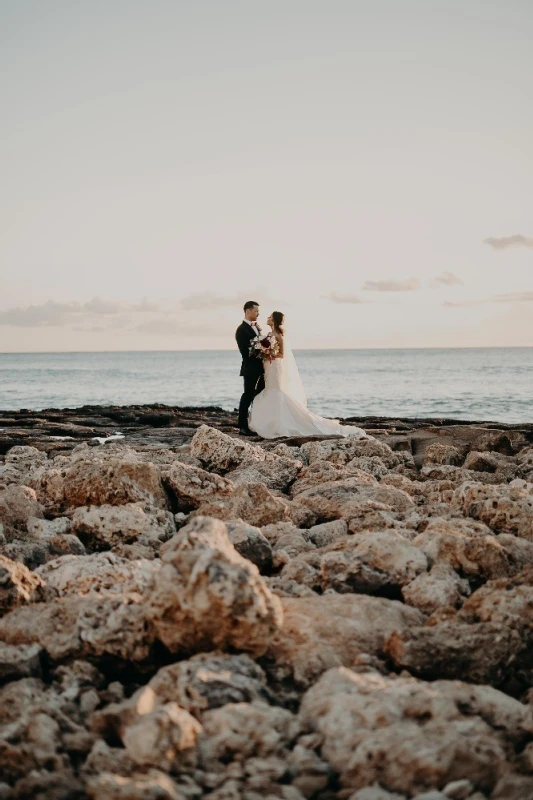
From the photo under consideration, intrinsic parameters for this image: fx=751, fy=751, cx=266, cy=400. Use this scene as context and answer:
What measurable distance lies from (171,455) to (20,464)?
6.26 ft

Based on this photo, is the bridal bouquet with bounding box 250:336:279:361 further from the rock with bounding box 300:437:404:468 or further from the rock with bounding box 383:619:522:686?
the rock with bounding box 383:619:522:686

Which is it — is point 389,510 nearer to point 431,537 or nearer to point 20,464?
point 431,537

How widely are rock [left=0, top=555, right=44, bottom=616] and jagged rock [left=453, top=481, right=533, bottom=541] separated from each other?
3197 millimetres

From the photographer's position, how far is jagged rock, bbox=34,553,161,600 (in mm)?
4031

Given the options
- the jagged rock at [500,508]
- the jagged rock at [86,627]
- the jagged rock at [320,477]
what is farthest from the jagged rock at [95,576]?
the jagged rock at [320,477]

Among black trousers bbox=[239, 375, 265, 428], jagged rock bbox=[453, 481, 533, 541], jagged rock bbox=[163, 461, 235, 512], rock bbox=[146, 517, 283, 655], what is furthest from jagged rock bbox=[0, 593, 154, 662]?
black trousers bbox=[239, 375, 265, 428]

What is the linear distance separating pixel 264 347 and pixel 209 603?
11681 millimetres

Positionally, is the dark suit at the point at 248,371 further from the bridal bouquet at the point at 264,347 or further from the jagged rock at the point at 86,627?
the jagged rock at the point at 86,627

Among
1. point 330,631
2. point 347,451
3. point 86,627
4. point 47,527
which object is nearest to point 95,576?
point 86,627

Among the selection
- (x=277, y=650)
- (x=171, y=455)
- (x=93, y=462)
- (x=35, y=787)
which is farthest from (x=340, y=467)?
(x=35, y=787)

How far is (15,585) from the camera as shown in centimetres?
387

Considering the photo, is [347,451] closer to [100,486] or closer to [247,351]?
[100,486]

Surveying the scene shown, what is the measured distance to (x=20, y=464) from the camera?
9.43 meters

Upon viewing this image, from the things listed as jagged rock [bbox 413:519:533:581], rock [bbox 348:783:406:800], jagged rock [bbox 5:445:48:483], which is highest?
jagged rock [bbox 413:519:533:581]
